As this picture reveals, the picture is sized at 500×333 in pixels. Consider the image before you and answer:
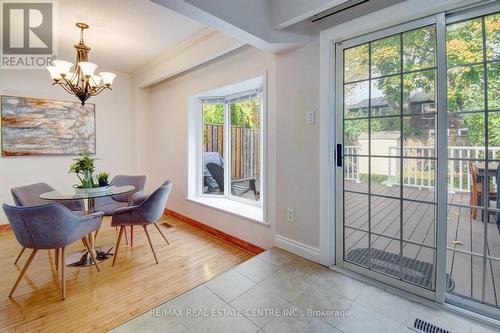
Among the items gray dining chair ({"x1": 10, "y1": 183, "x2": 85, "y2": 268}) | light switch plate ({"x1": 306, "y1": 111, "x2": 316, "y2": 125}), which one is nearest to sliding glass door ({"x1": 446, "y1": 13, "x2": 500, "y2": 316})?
light switch plate ({"x1": 306, "y1": 111, "x2": 316, "y2": 125})

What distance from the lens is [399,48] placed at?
Result: 5.84 ft

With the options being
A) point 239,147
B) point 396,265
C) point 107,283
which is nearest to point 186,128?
point 239,147

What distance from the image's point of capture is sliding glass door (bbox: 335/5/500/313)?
5.09 ft

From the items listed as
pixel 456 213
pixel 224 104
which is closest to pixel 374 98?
pixel 456 213

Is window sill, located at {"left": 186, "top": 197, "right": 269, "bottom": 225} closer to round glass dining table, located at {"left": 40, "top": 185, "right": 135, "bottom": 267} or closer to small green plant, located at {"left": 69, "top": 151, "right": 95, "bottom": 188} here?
round glass dining table, located at {"left": 40, "top": 185, "right": 135, "bottom": 267}

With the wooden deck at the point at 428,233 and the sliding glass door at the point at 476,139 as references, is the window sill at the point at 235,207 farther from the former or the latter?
the sliding glass door at the point at 476,139

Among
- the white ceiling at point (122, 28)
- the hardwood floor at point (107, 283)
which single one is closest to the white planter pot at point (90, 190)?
the hardwood floor at point (107, 283)

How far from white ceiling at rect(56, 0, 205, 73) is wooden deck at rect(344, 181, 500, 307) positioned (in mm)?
2566

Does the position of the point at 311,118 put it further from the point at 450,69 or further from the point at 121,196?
the point at 121,196

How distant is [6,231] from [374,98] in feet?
16.6

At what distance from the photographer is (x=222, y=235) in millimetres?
3178

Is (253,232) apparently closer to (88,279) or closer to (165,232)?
(165,232)

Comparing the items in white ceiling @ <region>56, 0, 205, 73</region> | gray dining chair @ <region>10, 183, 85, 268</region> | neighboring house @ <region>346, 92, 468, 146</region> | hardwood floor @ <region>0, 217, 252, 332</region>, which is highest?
white ceiling @ <region>56, 0, 205, 73</region>

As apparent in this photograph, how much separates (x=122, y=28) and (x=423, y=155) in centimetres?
324
